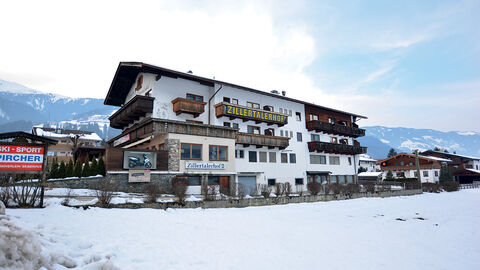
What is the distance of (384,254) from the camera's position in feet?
28.9

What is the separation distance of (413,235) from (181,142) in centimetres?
1848

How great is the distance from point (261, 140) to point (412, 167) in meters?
51.4

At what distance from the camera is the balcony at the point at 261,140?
31.4 m

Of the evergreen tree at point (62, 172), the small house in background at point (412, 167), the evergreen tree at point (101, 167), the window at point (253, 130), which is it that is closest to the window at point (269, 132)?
the window at point (253, 130)

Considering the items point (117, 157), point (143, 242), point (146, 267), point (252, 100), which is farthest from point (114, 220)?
point (252, 100)

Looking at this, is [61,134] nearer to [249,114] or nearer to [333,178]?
[249,114]

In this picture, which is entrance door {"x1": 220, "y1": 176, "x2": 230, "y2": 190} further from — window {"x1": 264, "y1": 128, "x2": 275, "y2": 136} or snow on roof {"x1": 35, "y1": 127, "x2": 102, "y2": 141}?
snow on roof {"x1": 35, "y1": 127, "x2": 102, "y2": 141}

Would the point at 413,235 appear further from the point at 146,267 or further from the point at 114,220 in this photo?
the point at 114,220

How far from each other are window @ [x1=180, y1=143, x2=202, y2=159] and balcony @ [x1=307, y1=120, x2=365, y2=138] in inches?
822

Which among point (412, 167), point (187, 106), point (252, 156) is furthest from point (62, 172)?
point (412, 167)

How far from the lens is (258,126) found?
35.5 metres

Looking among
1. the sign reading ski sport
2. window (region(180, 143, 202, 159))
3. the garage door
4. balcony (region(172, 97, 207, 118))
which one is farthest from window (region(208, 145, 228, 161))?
the sign reading ski sport

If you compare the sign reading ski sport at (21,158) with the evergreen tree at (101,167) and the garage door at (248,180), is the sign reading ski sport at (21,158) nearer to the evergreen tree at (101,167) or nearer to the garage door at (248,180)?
the evergreen tree at (101,167)

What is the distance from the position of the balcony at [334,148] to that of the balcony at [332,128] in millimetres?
2291
